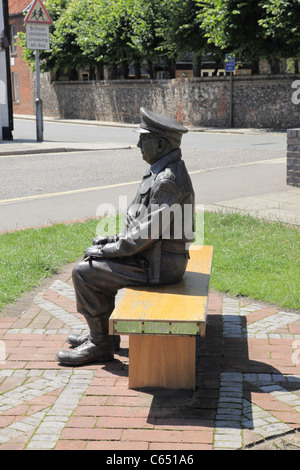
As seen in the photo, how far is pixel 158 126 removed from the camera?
14.8 ft

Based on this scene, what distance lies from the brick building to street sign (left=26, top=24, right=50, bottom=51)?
28.6m

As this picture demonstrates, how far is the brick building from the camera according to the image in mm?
49000

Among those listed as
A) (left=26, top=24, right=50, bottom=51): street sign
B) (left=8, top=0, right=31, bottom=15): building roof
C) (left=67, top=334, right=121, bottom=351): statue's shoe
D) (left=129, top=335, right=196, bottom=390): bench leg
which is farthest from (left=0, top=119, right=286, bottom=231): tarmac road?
(left=8, top=0, right=31, bottom=15): building roof

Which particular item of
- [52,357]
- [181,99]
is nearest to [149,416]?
[52,357]

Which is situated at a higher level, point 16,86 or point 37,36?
point 37,36

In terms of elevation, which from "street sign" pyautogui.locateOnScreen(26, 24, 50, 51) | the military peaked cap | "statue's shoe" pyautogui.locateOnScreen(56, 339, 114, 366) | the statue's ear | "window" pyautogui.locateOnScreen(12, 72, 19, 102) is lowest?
"statue's shoe" pyautogui.locateOnScreen(56, 339, 114, 366)

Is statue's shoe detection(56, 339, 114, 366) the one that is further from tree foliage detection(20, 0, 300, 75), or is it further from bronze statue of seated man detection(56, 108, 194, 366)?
tree foliage detection(20, 0, 300, 75)

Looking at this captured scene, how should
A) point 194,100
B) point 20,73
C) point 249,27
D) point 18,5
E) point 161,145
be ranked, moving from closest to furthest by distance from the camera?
point 161,145, point 249,27, point 194,100, point 20,73, point 18,5

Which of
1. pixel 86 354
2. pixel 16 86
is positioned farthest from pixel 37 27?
pixel 16 86

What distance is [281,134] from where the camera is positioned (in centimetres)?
2523

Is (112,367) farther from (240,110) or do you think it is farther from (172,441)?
(240,110)

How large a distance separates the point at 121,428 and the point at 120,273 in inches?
44.7

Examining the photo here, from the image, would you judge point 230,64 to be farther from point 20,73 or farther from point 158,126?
point 20,73

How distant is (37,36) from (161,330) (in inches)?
696
